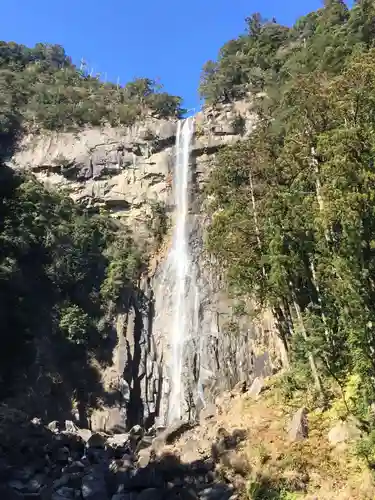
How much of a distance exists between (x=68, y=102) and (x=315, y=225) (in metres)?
33.6

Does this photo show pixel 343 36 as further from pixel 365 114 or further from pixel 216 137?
pixel 365 114

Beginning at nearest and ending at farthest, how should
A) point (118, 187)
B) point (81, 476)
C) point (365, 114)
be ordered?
point (365, 114) → point (81, 476) → point (118, 187)

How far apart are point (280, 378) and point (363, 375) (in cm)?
671

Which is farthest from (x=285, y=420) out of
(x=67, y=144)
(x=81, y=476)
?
(x=67, y=144)

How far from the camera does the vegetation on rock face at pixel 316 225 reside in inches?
382

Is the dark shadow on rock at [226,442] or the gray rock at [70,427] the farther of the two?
the gray rock at [70,427]

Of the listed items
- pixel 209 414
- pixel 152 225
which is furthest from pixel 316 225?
pixel 152 225

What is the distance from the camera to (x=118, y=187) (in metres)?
33.9

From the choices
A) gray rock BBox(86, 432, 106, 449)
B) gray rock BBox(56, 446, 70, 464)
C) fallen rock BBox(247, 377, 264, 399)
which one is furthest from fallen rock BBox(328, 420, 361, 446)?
gray rock BBox(86, 432, 106, 449)

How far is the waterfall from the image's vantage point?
2431 cm

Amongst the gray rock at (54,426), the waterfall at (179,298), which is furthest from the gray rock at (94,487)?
the waterfall at (179,298)

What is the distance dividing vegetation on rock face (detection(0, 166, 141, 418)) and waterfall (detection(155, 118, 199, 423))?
2.32 m

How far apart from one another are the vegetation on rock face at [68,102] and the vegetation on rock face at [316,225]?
55.9 feet

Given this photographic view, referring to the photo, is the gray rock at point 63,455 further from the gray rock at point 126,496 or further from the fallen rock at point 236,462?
the fallen rock at point 236,462
